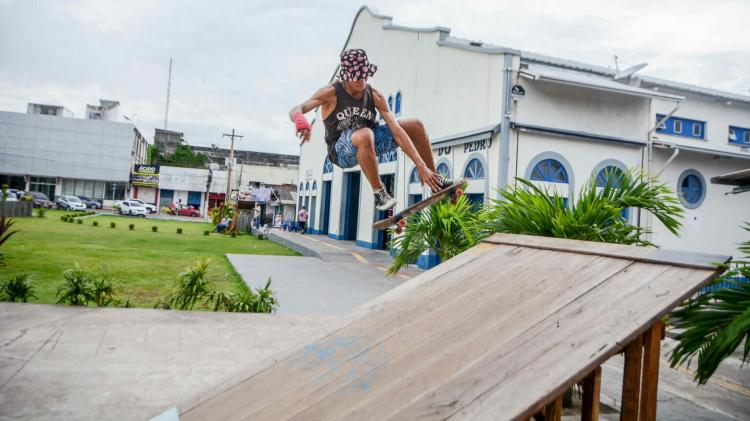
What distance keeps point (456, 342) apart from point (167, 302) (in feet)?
21.5

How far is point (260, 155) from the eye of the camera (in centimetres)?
5756

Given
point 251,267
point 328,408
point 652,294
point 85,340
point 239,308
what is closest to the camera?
point 328,408

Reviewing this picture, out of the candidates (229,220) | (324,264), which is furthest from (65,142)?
(324,264)

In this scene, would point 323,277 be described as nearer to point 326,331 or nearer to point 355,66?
point 355,66

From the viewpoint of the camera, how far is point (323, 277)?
1209cm

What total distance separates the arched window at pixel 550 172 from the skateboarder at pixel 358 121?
Result: 251 inches

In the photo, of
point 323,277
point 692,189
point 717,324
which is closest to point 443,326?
point 717,324

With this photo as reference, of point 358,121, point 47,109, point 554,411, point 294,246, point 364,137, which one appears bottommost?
point 294,246

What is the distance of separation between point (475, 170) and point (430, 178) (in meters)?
6.46

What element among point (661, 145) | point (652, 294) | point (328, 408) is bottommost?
point (328, 408)

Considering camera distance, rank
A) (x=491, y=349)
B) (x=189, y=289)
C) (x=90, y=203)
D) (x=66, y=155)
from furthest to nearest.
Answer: (x=90, y=203) < (x=66, y=155) < (x=189, y=289) < (x=491, y=349)

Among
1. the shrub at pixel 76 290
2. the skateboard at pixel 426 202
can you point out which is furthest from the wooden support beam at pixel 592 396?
the shrub at pixel 76 290

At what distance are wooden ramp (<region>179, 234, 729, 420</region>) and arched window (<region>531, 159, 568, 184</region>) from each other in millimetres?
9226

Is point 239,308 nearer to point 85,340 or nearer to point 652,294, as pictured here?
point 85,340
